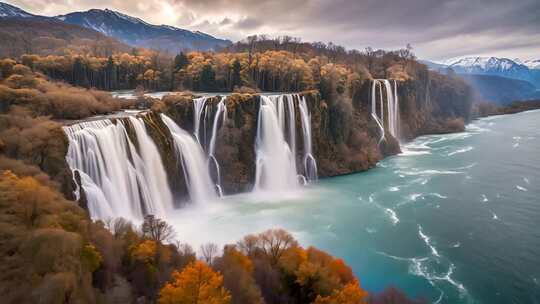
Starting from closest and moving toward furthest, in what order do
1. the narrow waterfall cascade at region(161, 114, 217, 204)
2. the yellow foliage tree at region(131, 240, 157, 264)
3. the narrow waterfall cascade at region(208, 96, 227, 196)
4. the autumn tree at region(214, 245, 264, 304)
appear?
the autumn tree at region(214, 245, 264, 304) < the yellow foliage tree at region(131, 240, 157, 264) < the narrow waterfall cascade at region(161, 114, 217, 204) < the narrow waterfall cascade at region(208, 96, 227, 196)

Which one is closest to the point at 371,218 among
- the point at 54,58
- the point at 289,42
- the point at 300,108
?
the point at 300,108

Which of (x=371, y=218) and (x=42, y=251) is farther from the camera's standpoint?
(x=371, y=218)

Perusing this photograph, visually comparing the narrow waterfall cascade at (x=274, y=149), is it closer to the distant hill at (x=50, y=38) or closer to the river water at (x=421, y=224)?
the river water at (x=421, y=224)

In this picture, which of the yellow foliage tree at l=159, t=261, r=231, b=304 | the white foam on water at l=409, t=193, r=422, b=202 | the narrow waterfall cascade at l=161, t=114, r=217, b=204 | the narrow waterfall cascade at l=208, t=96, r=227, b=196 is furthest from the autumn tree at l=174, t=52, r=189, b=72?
the yellow foliage tree at l=159, t=261, r=231, b=304

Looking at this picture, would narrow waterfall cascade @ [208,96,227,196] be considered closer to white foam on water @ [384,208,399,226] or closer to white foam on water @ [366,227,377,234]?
white foam on water @ [366,227,377,234]

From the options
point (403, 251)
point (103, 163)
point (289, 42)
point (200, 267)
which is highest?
point (289, 42)

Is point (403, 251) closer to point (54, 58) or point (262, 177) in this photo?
point (262, 177)

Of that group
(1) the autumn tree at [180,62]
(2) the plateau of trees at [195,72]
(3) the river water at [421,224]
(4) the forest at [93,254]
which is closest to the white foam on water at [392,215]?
(3) the river water at [421,224]
